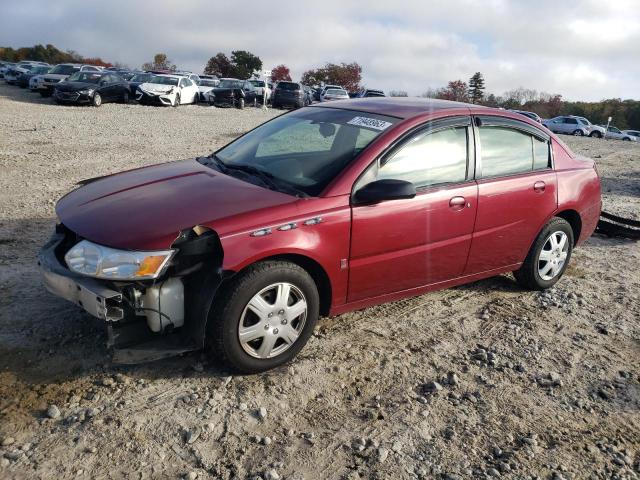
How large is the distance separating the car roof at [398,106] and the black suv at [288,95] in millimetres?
26915

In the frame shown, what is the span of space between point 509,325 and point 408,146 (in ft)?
5.52

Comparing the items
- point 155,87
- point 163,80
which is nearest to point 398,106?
point 155,87

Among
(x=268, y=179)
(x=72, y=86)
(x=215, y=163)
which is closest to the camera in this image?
(x=268, y=179)

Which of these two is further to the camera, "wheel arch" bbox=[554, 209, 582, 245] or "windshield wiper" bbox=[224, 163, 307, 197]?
"wheel arch" bbox=[554, 209, 582, 245]

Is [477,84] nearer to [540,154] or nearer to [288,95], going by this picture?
[288,95]

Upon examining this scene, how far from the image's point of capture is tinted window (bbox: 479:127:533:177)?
425 cm

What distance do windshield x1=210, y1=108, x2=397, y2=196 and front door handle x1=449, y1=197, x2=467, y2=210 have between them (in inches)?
28.9

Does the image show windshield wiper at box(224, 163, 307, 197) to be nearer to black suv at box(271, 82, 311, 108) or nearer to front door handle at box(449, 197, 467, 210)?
front door handle at box(449, 197, 467, 210)

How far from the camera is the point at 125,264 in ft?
9.66

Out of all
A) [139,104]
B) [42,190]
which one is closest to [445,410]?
[42,190]

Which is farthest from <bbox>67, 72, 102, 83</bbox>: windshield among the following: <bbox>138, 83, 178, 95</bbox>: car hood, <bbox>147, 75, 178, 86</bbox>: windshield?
<bbox>147, 75, 178, 86</bbox>: windshield

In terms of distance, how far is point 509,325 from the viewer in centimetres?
426

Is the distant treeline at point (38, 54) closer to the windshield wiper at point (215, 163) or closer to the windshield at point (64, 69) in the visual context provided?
the windshield at point (64, 69)

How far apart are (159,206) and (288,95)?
94.0 feet
